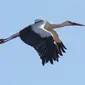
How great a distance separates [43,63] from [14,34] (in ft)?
6.65

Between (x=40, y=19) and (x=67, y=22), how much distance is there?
43.8 inches

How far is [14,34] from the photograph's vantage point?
214 feet

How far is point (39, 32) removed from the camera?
63.9 metres

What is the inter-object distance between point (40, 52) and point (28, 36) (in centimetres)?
90

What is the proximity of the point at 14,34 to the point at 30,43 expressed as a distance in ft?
5.83

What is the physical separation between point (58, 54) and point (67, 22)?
213 cm

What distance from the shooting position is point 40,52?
63500 mm

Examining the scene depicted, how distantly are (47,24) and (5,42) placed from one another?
1393 mm

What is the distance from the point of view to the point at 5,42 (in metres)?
65.8

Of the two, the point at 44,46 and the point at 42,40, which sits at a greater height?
the point at 42,40

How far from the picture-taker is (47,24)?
65.5m

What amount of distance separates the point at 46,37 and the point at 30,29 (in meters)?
1.16

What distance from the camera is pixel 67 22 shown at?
218ft
